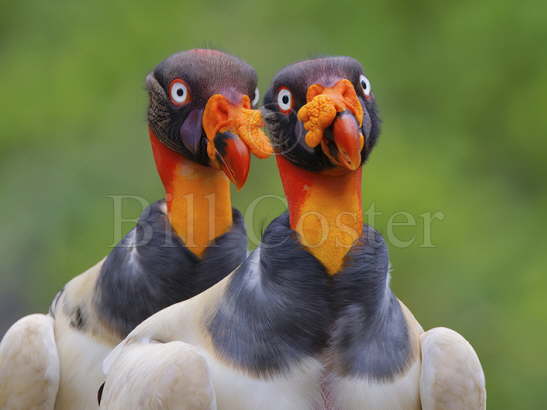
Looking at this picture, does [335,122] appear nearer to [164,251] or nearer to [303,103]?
[303,103]

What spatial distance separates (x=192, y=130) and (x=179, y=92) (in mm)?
153

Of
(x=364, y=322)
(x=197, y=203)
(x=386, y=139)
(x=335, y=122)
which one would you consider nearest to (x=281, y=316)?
(x=364, y=322)

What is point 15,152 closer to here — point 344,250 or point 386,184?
point 386,184

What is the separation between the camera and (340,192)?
3055 millimetres

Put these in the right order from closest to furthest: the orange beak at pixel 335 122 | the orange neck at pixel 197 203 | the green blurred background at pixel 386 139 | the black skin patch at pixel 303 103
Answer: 1. the orange beak at pixel 335 122
2. the black skin patch at pixel 303 103
3. the orange neck at pixel 197 203
4. the green blurred background at pixel 386 139

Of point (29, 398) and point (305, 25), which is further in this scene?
point (305, 25)

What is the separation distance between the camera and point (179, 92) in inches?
145

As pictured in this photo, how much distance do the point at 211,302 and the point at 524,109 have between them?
20.7 feet

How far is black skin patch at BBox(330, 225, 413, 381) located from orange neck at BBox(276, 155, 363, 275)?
0.04m

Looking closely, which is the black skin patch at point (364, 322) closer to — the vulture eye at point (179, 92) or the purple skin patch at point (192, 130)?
the purple skin patch at point (192, 130)

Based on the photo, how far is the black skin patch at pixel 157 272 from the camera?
367 cm

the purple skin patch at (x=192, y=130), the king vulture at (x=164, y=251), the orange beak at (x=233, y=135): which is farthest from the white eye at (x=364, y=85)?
the purple skin patch at (x=192, y=130)

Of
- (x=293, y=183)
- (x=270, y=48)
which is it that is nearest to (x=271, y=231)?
(x=293, y=183)

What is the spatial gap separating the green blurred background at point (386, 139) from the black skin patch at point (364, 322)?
4.52 metres
